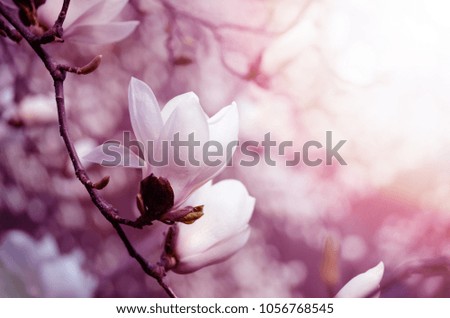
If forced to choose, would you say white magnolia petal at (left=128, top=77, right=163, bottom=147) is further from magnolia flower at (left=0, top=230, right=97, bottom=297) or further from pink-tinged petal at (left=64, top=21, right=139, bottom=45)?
magnolia flower at (left=0, top=230, right=97, bottom=297)

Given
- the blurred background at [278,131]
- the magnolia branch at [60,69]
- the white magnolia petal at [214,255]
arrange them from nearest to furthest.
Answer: the magnolia branch at [60,69]
the white magnolia petal at [214,255]
the blurred background at [278,131]

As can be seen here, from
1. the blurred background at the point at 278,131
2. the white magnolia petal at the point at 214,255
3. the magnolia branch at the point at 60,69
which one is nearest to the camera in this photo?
A: the magnolia branch at the point at 60,69

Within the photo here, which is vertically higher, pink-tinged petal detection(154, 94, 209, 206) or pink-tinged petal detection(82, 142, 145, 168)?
pink-tinged petal detection(154, 94, 209, 206)

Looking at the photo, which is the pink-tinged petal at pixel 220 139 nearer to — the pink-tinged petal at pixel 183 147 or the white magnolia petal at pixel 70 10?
the pink-tinged petal at pixel 183 147

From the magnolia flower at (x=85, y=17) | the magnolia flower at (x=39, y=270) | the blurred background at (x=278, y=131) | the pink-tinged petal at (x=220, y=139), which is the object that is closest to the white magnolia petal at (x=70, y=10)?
the magnolia flower at (x=85, y=17)

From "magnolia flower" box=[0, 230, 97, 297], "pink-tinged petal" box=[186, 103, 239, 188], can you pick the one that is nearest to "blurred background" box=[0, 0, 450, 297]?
"magnolia flower" box=[0, 230, 97, 297]
